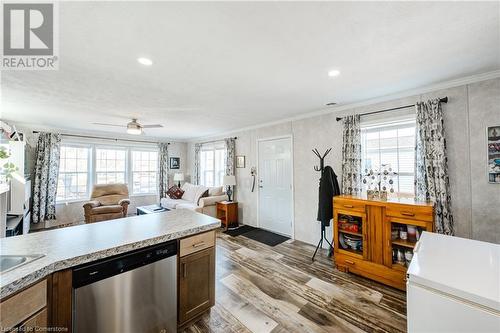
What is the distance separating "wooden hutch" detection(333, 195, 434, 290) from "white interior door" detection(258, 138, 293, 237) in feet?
4.63

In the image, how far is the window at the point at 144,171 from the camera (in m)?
6.36

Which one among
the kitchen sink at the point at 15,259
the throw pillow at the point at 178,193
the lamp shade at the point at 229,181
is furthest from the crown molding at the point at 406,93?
the kitchen sink at the point at 15,259

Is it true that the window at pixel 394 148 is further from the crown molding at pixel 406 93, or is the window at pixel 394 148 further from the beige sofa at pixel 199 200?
the beige sofa at pixel 199 200

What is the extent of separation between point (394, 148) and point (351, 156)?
57cm

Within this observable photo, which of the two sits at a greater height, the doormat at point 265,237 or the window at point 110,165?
the window at point 110,165

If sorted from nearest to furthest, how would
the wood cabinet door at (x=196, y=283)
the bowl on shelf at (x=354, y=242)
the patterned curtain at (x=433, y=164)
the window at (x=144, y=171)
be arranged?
the wood cabinet door at (x=196, y=283) → the patterned curtain at (x=433, y=164) → the bowl on shelf at (x=354, y=242) → the window at (x=144, y=171)

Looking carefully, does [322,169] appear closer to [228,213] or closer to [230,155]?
[228,213]

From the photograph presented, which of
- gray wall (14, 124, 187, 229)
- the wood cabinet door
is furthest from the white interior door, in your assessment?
gray wall (14, 124, 187, 229)

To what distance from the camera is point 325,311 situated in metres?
2.04

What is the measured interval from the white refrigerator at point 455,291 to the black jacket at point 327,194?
6.02 ft

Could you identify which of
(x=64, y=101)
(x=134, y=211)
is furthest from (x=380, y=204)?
(x=134, y=211)

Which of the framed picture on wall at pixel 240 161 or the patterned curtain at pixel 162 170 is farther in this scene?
the patterned curtain at pixel 162 170

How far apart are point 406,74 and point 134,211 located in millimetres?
7067

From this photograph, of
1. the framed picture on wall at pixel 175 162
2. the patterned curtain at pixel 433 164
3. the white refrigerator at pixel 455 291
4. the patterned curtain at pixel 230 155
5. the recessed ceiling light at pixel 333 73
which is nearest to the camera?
the white refrigerator at pixel 455 291
